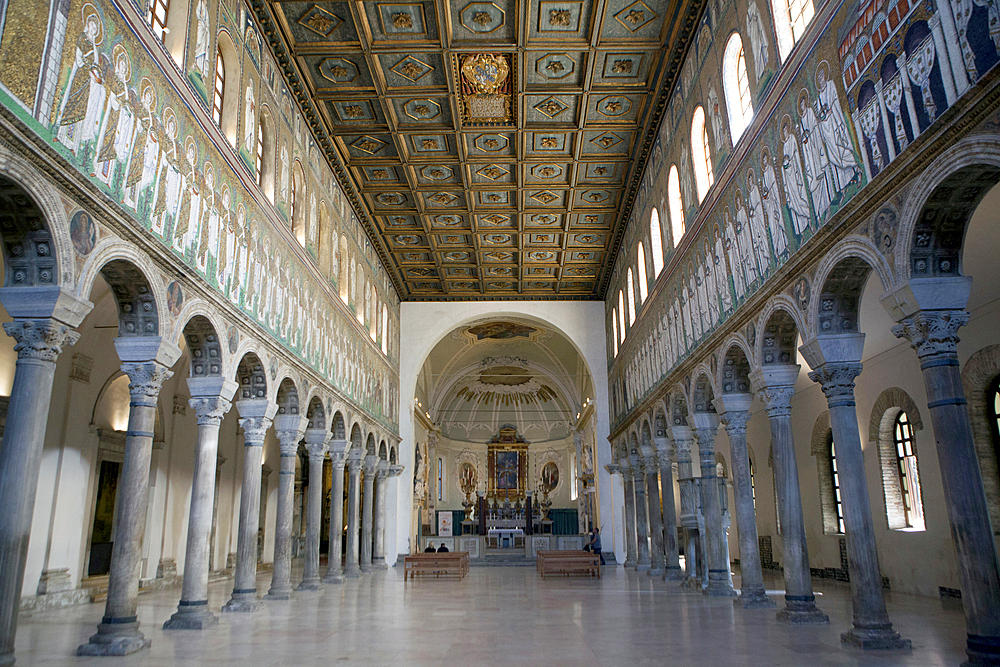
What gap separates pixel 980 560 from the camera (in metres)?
7.08

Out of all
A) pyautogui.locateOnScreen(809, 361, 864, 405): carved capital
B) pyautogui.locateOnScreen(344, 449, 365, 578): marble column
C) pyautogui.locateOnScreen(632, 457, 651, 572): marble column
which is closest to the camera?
pyautogui.locateOnScreen(809, 361, 864, 405): carved capital

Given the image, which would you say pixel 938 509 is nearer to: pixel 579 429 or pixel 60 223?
pixel 60 223

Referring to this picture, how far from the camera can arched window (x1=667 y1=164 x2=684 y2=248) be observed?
17969 mm

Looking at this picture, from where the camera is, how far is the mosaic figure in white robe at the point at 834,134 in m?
8.98

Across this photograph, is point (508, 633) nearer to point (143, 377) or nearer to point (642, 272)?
point (143, 377)

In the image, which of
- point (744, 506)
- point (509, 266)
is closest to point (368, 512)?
point (509, 266)

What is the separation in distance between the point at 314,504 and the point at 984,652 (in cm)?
1602

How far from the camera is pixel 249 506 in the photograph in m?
14.5

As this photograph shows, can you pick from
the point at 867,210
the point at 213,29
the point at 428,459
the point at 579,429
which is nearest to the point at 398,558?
the point at 428,459

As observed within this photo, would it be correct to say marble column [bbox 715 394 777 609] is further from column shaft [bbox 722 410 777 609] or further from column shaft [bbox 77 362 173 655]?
column shaft [bbox 77 362 173 655]

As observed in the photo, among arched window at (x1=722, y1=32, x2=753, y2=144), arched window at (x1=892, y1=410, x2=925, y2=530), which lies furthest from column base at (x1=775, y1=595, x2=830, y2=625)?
arched window at (x1=892, y1=410, x2=925, y2=530)

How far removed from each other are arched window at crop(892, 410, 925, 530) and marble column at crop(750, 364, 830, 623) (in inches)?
288

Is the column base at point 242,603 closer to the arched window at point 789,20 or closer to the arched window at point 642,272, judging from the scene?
the arched window at point 789,20

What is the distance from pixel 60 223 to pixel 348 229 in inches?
602
